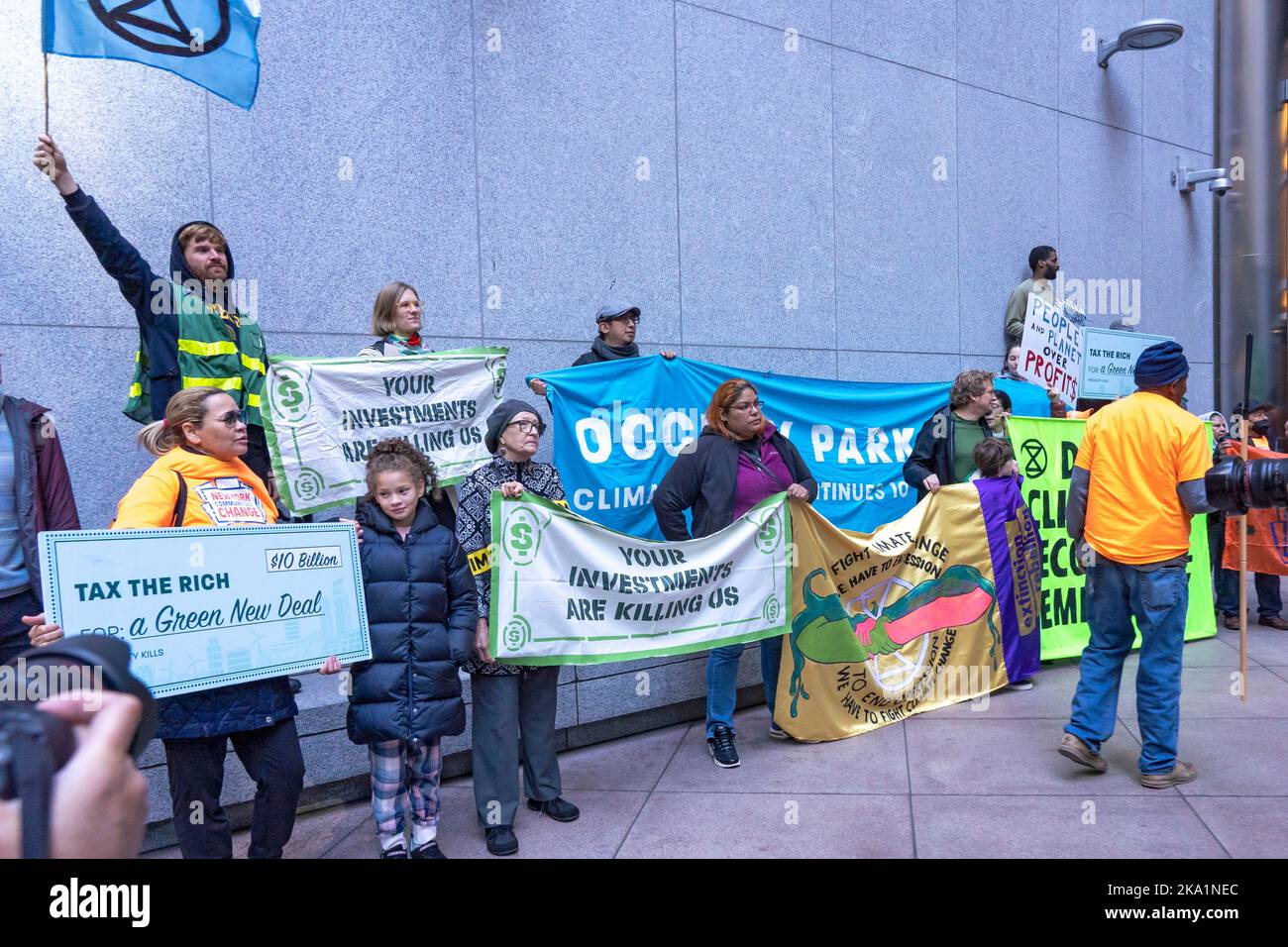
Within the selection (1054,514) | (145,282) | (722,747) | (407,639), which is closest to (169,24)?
(145,282)

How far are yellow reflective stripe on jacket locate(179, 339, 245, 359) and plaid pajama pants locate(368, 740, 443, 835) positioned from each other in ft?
6.00

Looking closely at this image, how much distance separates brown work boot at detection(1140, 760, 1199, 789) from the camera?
4.39 meters

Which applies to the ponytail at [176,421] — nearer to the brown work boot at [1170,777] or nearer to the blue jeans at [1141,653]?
the blue jeans at [1141,653]

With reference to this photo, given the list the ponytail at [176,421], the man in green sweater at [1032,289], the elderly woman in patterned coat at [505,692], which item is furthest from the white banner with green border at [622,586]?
the man in green sweater at [1032,289]

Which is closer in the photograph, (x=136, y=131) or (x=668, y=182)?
(x=136, y=131)

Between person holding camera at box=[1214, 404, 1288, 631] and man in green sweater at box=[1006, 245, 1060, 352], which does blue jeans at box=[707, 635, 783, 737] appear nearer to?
person holding camera at box=[1214, 404, 1288, 631]

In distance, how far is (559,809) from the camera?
4.30 metres

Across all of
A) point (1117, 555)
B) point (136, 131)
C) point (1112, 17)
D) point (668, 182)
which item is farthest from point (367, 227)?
point (1112, 17)

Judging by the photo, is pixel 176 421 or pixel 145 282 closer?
pixel 176 421

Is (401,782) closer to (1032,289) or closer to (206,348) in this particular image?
(206,348)

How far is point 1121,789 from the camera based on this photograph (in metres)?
4.39

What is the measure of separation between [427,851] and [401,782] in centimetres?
31
